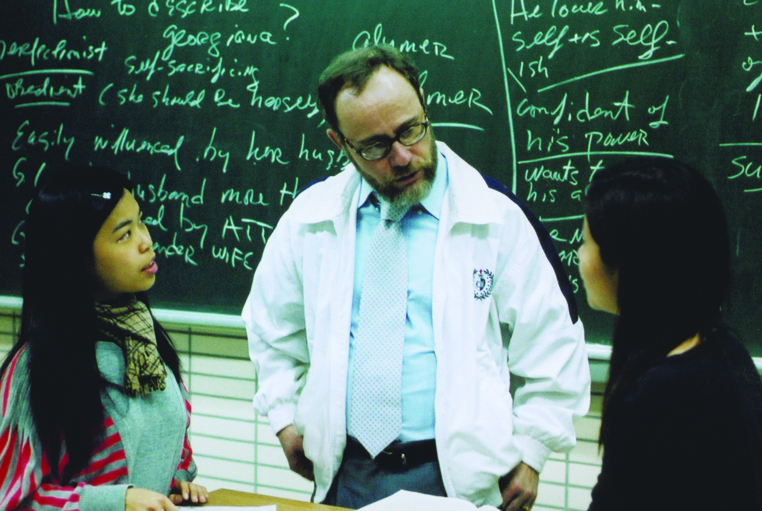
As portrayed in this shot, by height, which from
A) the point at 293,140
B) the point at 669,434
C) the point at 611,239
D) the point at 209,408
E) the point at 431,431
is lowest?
the point at 209,408

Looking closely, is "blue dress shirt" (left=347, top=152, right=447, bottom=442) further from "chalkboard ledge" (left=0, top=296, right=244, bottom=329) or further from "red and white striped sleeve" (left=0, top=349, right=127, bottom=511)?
"chalkboard ledge" (left=0, top=296, right=244, bottom=329)

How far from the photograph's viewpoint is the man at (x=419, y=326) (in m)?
1.44

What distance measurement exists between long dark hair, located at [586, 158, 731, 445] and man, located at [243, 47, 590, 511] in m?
0.47

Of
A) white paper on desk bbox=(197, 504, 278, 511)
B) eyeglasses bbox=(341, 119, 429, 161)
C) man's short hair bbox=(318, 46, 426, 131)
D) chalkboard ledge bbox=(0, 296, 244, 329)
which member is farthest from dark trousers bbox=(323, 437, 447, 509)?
chalkboard ledge bbox=(0, 296, 244, 329)

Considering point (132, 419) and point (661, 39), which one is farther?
point (661, 39)

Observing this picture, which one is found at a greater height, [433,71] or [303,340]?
[433,71]

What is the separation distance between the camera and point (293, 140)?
2.24 meters

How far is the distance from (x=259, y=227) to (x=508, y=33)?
1083 mm

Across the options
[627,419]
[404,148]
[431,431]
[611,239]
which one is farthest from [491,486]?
[404,148]

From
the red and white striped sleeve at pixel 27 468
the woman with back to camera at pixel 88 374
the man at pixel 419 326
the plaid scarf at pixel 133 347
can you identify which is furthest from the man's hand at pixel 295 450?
the red and white striped sleeve at pixel 27 468

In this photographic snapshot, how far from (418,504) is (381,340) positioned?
16.3 inches

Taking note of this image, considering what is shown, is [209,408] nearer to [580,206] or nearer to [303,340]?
[303,340]

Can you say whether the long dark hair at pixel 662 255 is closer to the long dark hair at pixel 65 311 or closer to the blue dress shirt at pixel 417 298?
the blue dress shirt at pixel 417 298

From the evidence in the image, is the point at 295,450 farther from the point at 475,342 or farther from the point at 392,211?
the point at 392,211
